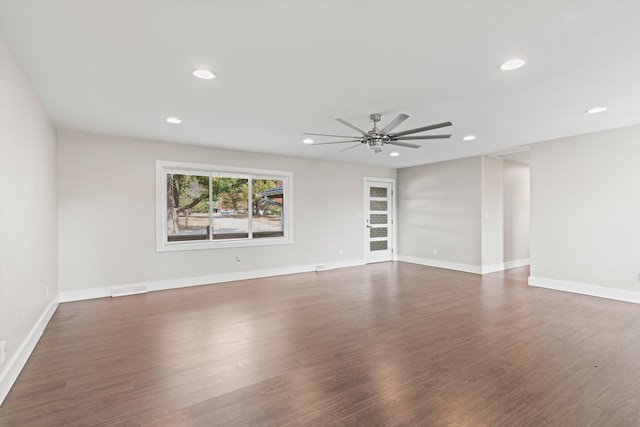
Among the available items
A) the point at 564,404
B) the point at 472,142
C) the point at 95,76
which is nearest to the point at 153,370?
the point at 95,76

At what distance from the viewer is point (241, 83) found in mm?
2951

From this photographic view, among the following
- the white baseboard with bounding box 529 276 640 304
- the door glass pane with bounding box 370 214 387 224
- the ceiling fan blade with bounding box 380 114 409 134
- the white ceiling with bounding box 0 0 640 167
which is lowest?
the white baseboard with bounding box 529 276 640 304

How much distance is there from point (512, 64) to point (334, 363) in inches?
115

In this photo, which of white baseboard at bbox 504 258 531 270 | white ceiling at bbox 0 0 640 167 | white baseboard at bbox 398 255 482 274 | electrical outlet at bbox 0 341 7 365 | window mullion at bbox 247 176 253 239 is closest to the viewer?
white ceiling at bbox 0 0 640 167

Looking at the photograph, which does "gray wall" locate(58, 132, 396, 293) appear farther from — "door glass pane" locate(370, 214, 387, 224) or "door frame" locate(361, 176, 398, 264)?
"door glass pane" locate(370, 214, 387, 224)

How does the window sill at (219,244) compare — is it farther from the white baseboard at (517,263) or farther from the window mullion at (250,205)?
the white baseboard at (517,263)

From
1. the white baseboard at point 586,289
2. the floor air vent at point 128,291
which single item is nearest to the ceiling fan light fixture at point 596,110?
the white baseboard at point 586,289

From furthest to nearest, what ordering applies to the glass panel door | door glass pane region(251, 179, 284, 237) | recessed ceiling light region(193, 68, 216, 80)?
the glass panel door
door glass pane region(251, 179, 284, 237)
recessed ceiling light region(193, 68, 216, 80)

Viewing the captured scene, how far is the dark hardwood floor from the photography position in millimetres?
2004

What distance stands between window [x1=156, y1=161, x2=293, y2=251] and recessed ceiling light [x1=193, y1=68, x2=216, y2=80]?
2978 mm

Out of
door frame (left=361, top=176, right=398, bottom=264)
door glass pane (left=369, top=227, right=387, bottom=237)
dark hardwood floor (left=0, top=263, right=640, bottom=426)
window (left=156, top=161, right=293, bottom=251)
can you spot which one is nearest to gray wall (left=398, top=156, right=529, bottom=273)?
door frame (left=361, top=176, right=398, bottom=264)

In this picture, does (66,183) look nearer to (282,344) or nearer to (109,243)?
(109,243)

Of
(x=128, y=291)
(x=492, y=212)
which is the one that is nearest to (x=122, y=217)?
(x=128, y=291)

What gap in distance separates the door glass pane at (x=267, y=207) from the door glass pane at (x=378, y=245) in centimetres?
261
